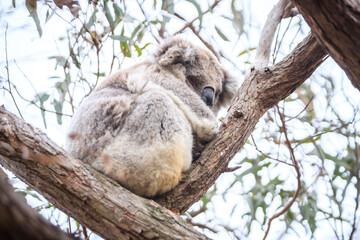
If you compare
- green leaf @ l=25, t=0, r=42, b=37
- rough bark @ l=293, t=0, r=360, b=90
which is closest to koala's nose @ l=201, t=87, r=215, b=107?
green leaf @ l=25, t=0, r=42, b=37

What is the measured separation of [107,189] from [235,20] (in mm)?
1923

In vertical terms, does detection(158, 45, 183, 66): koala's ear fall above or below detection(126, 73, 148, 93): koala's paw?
above

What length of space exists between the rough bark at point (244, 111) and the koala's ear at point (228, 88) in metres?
0.71

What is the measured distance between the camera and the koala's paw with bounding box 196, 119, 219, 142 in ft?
7.27

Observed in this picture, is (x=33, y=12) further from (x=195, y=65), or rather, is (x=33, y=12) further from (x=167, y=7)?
(x=195, y=65)

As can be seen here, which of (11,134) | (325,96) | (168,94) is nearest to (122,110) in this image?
(168,94)

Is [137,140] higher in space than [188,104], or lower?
lower

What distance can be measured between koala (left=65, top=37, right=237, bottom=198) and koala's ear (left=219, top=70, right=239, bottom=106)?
399 millimetres

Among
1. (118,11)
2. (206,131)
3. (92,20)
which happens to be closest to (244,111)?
(206,131)

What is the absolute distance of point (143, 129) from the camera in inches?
81.4

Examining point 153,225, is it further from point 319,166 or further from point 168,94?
point 319,166

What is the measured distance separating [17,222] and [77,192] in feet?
3.55

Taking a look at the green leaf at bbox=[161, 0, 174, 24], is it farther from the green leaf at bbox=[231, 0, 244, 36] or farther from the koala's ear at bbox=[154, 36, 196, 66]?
the green leaf at bbox=[231, 0, 244, 36]

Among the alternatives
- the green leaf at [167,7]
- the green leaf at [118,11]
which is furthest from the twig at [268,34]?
the green leaf at [118,11]
